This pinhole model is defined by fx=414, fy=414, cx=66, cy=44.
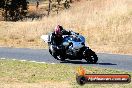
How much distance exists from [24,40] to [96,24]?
5702mm

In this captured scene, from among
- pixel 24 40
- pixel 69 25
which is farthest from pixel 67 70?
pixel 69 25

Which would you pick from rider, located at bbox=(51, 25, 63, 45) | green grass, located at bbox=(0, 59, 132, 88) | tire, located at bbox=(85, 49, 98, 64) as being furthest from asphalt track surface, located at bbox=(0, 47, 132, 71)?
green grass, located at bbox=(0, 59, 132, 88)

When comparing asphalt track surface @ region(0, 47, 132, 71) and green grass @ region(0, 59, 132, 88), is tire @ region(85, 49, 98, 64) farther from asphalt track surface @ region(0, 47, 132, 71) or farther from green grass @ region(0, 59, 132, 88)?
green grass @ region(0, 59, 132, 88)

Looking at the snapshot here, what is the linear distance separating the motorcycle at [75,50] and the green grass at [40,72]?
1.10 meters

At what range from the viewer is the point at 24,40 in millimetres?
30172

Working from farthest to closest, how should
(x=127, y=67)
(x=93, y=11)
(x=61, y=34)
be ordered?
1. (x=93, y=11)
2. (x=61, y=34)
3. (x=127, y=67)

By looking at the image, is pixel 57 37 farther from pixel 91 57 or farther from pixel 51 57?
pixel 51 57

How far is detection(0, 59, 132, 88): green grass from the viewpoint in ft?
53.0

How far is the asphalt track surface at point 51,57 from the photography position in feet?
65.6

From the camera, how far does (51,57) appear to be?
22500 millimetres

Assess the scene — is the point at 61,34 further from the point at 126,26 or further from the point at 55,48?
the point at 126,26

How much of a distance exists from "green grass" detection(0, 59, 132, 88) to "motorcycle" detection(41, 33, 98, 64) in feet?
3.59

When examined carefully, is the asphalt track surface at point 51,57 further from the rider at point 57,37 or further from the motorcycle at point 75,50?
the rider at point 57,37

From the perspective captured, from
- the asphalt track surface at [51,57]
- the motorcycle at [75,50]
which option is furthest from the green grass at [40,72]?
the asphalt track surface at [51,57]
